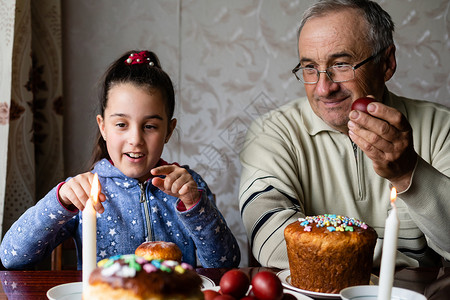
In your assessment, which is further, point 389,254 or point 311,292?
point 311,292

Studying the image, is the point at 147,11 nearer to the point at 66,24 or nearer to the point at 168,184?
the point at 66,24

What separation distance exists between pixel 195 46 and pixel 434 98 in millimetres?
1250

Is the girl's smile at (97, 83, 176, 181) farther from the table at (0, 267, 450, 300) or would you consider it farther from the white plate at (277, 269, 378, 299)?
the white plate at (277, 269, 378, 299)

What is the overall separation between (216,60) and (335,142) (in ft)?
2.69

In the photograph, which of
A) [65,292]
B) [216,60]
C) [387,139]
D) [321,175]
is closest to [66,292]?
[65,292]

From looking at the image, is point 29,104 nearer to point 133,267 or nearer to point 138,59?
point 138,59

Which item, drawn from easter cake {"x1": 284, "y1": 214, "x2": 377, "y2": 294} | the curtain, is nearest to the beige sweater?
easter cake {"x1": 284, "y1": 214, "x2": 377, "y2": 294}

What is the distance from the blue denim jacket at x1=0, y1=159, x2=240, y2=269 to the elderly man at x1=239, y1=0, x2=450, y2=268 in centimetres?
15

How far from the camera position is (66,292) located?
992 mm

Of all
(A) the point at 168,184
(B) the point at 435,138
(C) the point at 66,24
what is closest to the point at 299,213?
(A) the point at 168,184

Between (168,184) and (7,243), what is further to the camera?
(7,243)

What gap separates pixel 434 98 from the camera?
2.59 meters

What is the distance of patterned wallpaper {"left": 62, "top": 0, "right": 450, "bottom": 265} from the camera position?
8.10 feet

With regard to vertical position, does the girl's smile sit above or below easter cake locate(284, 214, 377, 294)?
above
